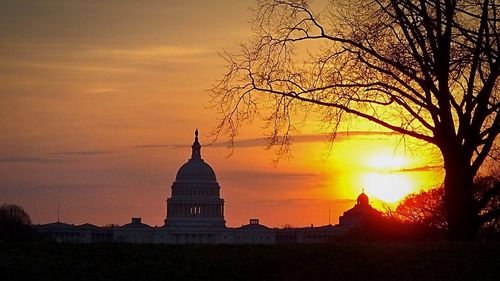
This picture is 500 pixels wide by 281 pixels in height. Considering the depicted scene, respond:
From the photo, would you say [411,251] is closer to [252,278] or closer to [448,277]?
[448,277]

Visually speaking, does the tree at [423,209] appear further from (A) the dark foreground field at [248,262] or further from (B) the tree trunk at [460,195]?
(A) the dark foreground field at [248,262]

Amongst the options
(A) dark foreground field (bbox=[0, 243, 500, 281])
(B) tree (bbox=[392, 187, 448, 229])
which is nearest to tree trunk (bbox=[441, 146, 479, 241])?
(A) dark foreground field (bbox=[0, 243, 500, 281])

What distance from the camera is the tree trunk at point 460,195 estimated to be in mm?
24703

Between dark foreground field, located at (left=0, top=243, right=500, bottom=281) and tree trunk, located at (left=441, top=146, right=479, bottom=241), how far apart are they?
9.50ft

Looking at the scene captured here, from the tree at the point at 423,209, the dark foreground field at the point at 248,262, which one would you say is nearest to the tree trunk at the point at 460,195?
the dark foreground field at the point at 248,262

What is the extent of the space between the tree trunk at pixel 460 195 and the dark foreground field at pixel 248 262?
289 cm

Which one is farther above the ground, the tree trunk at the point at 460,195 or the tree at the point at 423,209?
the tree at the point at 423,209

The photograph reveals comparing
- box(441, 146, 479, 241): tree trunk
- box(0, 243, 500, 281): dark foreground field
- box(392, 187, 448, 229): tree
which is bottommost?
box(0, 243, 500, 281): dark foreground field

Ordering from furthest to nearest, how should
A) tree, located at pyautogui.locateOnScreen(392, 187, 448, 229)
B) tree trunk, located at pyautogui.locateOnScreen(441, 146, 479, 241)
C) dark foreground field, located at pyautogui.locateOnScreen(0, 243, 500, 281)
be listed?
1. tree, located at pyautogui.locateOnScreen(392, 187, 448, 229)
2. tree trunk, located at pyautogui.locateOnScreen(441, 146, 479, 241)
3. dark foreground field, located at pyautogui.locateOnScreen(0, 243, 500, 281)

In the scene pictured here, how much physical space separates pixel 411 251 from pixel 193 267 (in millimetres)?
3967

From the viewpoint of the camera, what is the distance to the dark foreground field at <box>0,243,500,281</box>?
19.9 meters

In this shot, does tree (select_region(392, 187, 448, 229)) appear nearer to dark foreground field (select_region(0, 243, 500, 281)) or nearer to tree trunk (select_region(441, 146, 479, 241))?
tree trunk (select_region(441, 146, 479, 241))

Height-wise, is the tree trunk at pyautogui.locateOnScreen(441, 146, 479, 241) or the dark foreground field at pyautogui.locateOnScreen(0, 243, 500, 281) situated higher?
the tree trunk at pyautogui.locateOnScreen(441, 146, 479, 241)

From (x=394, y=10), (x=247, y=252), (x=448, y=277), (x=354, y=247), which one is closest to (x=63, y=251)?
(x=247, y=252)
